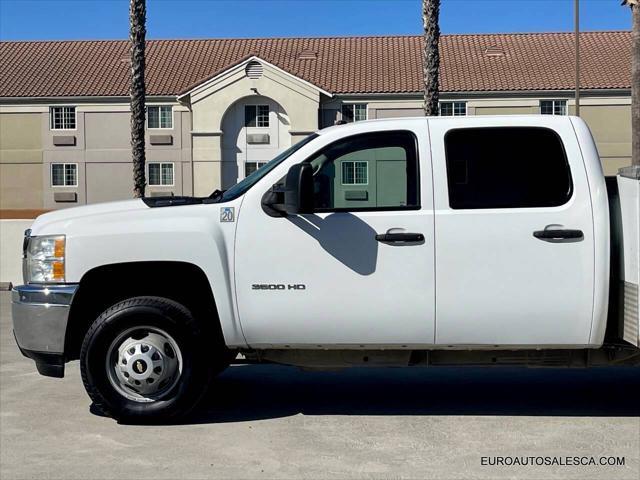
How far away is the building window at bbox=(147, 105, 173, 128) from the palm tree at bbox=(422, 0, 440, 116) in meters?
24.5

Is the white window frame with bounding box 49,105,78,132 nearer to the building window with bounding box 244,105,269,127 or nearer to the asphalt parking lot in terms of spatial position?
the building window with bounding box 244,105,269,127

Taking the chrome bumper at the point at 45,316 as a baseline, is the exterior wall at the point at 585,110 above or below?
above

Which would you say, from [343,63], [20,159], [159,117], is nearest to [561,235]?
[159,117]

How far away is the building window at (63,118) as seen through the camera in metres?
45.9

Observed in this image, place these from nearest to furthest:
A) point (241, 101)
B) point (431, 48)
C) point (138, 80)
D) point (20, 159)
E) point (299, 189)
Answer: point (299, 189), point (431, 48), point (138, 80), point (241, 101), point (20, 159)

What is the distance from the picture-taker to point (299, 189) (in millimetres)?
5535

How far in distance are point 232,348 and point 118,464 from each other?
1223 millimetres

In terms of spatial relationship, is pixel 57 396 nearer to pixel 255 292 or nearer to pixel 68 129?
pixel 255 292

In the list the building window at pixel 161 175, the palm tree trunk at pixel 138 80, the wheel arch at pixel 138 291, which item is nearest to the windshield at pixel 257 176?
the wheel arch at pixel 138 291

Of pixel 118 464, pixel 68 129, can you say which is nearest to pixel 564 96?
pixel 68 129

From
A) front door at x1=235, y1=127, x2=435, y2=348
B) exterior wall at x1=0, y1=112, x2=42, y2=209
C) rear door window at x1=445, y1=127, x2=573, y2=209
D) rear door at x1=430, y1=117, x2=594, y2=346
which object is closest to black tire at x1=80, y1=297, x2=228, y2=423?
front door at x1=235, y1=127, x2=435, y2=348

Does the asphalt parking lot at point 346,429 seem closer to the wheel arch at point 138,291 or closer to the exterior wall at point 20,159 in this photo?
the wheel arch at point 138,291

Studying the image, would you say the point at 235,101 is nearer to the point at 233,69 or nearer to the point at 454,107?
the point at 233,69

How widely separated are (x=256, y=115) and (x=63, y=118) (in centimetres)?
1122
